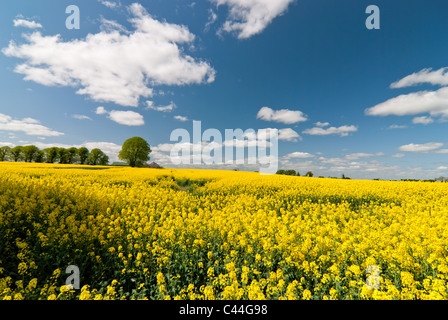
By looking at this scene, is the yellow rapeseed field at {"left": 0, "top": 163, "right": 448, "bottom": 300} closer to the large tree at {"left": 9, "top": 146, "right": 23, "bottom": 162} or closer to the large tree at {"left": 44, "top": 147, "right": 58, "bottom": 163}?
the large tree at {"left": 44, "top": 147, "right": 58, "bottom": 163}

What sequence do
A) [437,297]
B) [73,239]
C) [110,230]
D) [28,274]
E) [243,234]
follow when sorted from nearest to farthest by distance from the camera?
[437,297] → [28,274] → [73,239] → [243,234] → [110,230]

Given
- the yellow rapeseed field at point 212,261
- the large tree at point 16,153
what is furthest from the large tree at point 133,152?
the yellow rapeseed field at point 212,261

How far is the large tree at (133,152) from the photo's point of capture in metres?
56.9

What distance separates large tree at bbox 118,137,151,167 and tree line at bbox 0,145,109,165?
77.1 ft

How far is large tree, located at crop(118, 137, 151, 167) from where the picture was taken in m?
56.9

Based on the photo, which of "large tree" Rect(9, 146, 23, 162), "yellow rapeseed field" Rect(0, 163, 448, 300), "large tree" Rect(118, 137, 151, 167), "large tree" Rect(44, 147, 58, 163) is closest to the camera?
"yellow rapeseed field" Rect(0, 163, 448, 300)

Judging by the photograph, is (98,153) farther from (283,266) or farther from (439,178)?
(439,178)

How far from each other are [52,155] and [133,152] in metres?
39.3

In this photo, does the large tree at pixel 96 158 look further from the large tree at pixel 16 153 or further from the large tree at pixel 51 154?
the large tree at pixel 16 153

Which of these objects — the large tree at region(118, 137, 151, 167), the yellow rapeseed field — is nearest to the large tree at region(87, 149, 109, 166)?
the large tree at region(118, 137, 151, 167)

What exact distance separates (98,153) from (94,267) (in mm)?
82707

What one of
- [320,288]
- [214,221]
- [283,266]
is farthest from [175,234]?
[320,288]

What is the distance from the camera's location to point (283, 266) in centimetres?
411

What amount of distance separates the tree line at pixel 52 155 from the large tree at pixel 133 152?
23.5m
